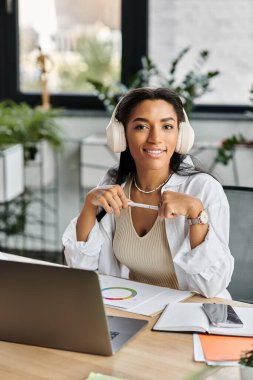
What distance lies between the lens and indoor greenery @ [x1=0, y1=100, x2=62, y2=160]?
3.95 m

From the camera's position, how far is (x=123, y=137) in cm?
Answer: 208

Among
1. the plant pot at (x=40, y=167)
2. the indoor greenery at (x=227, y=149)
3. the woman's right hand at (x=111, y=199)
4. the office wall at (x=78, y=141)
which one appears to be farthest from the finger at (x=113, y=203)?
the plant pot at (x=40, y=167)

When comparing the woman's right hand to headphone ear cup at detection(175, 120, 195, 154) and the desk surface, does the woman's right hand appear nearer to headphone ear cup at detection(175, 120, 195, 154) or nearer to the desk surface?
headphone ear cup at detection(175, 120, 195, 154)

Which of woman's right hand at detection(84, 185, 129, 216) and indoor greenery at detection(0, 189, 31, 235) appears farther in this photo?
indoor greenery at detection(0, 189, 31, 235)

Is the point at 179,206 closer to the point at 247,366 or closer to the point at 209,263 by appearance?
the point at 209,263

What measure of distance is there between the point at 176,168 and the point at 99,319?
30.9 inches

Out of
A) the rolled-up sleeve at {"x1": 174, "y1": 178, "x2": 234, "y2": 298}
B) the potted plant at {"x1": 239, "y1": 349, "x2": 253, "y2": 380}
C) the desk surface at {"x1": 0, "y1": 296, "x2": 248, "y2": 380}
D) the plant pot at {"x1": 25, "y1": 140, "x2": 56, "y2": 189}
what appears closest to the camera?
the potted plant at {"x1": 239, "y1": 349, "x2": 253, "y2": 380}

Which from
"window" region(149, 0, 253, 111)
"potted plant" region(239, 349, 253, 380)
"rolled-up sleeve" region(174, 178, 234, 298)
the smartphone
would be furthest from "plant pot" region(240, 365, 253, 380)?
"window" region(149, 0, 253, 111)

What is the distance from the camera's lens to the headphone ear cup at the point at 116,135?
6.78 ft

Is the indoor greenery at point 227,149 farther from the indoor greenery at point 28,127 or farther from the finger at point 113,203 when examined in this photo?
the finger at point 113,203

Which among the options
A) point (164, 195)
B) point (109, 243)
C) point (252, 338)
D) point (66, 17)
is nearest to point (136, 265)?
point (109, 243)

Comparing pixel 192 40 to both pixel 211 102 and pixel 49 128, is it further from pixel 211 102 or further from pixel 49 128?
pixel 49 128

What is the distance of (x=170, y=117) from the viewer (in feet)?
6.65

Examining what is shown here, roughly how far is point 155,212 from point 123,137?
0.76ft
